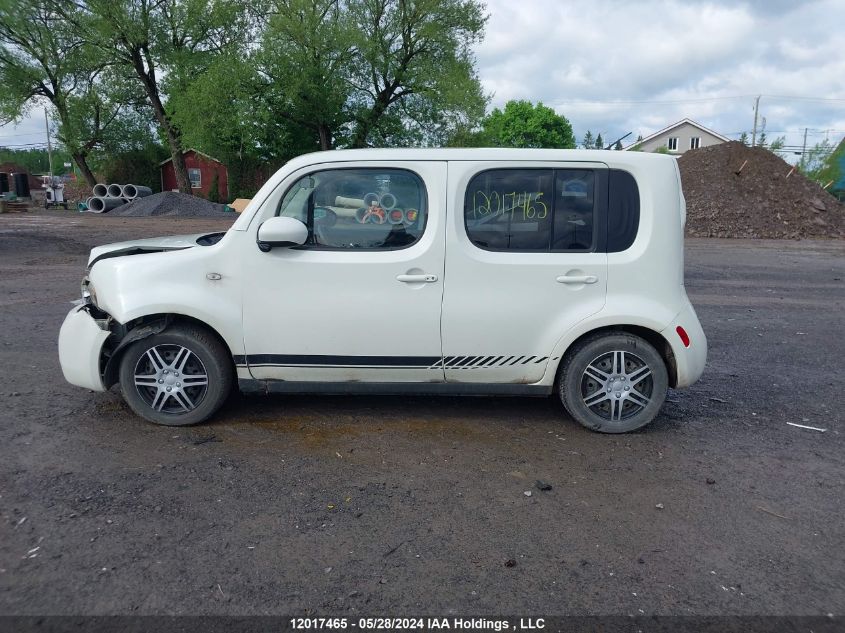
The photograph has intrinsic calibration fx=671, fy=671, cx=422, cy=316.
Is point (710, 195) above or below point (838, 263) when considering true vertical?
above

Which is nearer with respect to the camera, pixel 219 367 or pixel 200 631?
pixel 200 631

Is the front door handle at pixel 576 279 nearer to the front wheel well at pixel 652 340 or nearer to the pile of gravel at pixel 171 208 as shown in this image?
the front wheel well at pixel 652 340

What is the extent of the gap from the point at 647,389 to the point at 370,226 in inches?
89.8

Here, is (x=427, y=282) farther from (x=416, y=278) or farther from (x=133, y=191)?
(x=133, y=191)

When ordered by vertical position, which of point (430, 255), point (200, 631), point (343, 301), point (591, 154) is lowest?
point (200, 631)

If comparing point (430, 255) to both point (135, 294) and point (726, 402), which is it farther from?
point (726, 402)

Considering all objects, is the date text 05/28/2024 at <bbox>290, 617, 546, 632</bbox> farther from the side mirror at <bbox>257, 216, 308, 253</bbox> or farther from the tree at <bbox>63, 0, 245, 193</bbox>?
the tree at <bbox>63, 0, 245, 193</bbox>

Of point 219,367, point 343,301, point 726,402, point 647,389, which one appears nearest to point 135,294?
point 219,367

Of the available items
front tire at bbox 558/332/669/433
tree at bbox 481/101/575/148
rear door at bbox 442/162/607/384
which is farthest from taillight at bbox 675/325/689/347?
tree at bbox 481/101/575/148

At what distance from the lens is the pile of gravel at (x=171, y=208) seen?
119 ft

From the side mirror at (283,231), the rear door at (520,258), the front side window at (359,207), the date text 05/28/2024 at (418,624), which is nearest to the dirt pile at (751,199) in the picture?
the rear door at (520,258)

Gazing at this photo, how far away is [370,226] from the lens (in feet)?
15.3

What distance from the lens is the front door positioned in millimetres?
4613

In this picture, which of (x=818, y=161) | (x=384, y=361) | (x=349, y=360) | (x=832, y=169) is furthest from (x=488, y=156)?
(x=818, y=161)
